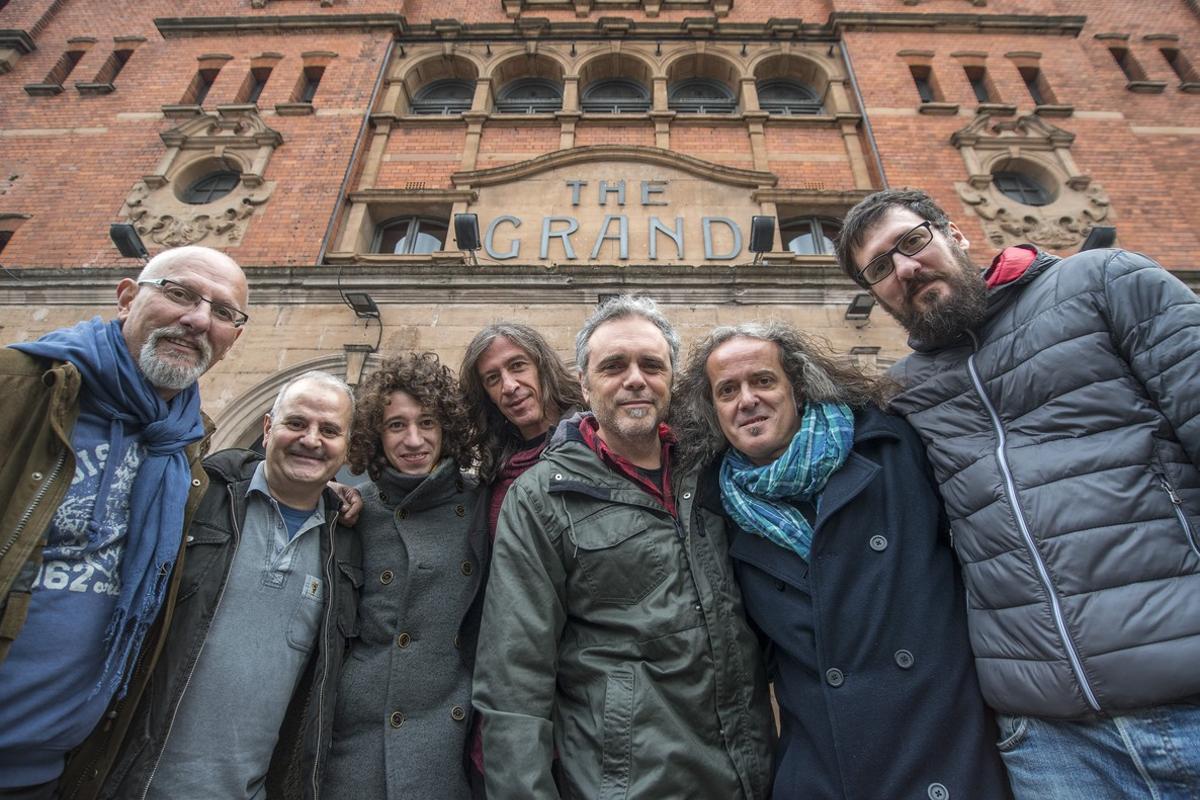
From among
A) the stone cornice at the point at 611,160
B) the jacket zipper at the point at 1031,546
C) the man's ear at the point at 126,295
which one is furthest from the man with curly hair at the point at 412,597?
the stone cornice at the point at 611,160

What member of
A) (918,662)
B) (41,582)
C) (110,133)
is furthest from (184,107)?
(918,662)

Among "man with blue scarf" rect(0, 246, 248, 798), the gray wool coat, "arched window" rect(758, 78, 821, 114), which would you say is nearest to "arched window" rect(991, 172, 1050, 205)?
"arched window" rect(758, 78, 821, 114)

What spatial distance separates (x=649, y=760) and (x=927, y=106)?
11.2m

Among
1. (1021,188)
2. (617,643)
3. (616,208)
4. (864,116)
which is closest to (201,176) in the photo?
(616,208)

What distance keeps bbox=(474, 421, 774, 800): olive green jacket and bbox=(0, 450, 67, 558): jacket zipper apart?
4.85 feet

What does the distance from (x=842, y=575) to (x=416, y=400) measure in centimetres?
204

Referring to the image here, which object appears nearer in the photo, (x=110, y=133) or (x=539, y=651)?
(x=539, y=651)

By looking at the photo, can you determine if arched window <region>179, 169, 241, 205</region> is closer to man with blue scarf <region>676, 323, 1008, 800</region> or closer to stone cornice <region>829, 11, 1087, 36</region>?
man with blue scarf <region>676, 323, 1008, 800</region>

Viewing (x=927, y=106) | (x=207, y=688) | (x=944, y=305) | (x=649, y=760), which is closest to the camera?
(x=649, y=760)

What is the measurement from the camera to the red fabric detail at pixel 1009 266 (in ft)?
6.30

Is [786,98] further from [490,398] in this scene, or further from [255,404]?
[255,404]

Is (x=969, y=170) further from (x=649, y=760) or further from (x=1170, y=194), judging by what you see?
(x=649, y=760)

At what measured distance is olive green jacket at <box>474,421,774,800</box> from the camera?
5.01ft

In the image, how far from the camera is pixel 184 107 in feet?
29.4
